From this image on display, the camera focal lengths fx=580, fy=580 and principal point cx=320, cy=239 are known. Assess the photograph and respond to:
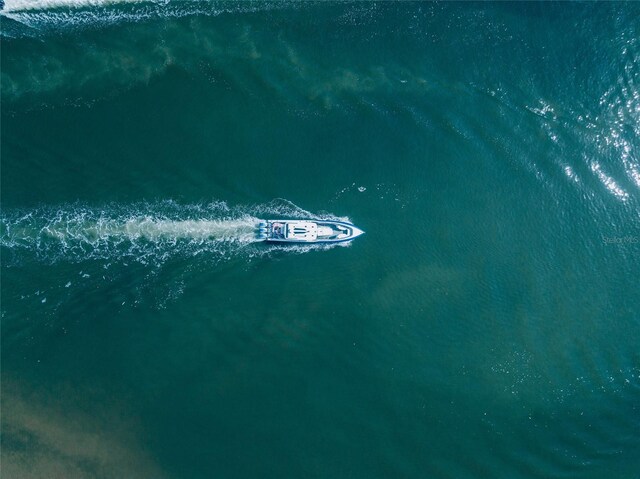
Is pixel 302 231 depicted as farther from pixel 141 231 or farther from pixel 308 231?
pixel 141 231

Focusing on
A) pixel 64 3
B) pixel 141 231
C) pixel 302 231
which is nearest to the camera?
pixel 302 231

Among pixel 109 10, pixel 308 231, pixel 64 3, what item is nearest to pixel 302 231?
pixel 308 231

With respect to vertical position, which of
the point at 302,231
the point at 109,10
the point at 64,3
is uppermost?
the point at 64,3

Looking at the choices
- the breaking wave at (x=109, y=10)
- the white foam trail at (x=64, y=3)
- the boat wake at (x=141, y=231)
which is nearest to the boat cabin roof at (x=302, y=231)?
the boat wake at (x=141, y=231)

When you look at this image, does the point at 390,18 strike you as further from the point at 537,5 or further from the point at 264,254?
the point at 264,254

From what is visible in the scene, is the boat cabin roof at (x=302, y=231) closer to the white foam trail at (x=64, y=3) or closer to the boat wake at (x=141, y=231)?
the boat wake at (x=141, y=231)

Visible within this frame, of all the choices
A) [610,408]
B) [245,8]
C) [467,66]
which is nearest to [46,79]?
[245,8]

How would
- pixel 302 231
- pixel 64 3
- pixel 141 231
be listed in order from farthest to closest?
pixel 64 3 → pixel 141 231 → pixel 302 231

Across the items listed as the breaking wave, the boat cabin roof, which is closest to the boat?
the boat cabin roof
